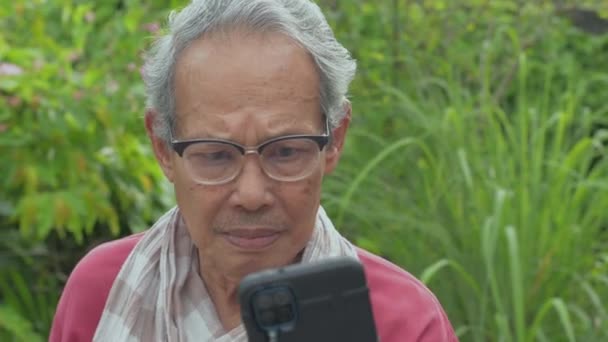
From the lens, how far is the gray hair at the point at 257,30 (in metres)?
2.12

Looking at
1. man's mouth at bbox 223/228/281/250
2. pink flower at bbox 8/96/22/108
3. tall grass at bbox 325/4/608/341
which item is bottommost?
tall grass at bbox 325/4/608/341

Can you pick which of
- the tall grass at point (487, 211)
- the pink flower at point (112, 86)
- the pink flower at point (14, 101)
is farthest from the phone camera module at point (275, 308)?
the pink flower at point (112, 86)

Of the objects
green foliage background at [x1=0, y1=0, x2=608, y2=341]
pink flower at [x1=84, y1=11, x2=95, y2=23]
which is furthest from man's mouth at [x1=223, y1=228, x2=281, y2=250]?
pink flower at [x1=84, y1=11, x2=95, y2=23]

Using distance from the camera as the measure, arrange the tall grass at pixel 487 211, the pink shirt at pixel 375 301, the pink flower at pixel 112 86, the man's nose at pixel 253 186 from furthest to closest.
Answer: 1. the pink flower at pixel 112 86
2. the tall grass at pixel 487 211
3. the pink shirt at pixel 375 301
4. the man's nose at pixel 253 186

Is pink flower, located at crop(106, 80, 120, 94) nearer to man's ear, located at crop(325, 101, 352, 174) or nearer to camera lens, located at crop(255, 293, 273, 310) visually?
man's ear, located at crop(325, 101, 352, 174)

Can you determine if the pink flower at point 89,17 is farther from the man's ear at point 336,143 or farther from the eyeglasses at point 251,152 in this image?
the eyeglasses at point 251,152

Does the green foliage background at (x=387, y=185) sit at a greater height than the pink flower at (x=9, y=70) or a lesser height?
lesser

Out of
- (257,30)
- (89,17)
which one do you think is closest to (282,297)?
(257,30)

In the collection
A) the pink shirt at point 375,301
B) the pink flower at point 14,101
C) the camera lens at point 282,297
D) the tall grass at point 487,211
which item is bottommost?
the tall grass at point 487,211

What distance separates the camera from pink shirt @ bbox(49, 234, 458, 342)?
2209 millimetres

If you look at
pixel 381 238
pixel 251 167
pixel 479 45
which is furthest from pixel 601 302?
pixel 251 167

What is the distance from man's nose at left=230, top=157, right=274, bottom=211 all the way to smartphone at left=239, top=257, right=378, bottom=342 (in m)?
0.57

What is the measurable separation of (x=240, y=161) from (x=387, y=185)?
104 inches

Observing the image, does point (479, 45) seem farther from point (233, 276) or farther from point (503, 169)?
point (233, 276)
